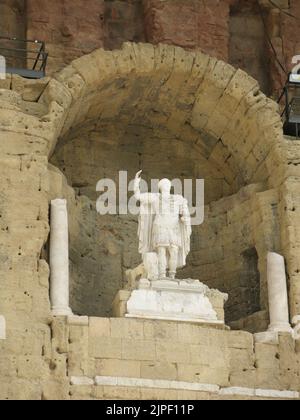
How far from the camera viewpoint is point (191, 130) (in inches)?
936

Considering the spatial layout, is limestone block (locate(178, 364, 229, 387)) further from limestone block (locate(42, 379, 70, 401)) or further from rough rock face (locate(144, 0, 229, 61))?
rough rock face (locate(144, 0, 229, 61))

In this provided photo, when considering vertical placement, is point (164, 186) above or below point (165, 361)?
above

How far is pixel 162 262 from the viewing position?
70.5ft

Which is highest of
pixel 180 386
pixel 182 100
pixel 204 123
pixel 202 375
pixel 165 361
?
pixel 182 100

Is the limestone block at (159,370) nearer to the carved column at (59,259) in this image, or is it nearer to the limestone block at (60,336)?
the limestone block at (60,336)

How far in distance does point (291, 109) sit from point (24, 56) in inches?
143

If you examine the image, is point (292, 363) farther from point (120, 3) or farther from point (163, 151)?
point (120, 3)

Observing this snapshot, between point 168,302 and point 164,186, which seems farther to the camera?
point 164,186

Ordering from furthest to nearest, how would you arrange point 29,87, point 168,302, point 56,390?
point 29,87, point 168,302, point 56,390

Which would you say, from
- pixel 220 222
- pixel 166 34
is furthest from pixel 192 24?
pixel 220 222

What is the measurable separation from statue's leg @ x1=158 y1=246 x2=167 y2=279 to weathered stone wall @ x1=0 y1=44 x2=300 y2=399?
2.83 feet

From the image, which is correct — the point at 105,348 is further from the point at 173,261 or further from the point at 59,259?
the point at 173,261

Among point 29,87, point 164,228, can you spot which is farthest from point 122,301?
point 29,87

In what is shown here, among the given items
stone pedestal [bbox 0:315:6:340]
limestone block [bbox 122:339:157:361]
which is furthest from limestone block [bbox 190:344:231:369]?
stone pedestal [bbox 0:315:6:340]
